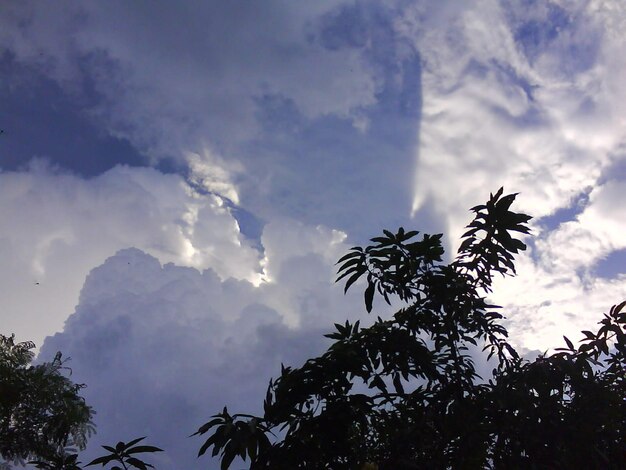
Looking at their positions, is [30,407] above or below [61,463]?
above

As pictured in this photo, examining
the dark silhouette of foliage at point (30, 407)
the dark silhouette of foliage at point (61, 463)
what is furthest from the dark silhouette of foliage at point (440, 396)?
the dark silhouette of foliage at point (30, 407)

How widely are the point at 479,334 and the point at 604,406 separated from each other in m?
1.21

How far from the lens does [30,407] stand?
14.2m

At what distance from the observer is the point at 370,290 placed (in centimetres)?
525

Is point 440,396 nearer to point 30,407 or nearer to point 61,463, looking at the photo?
point 61,463

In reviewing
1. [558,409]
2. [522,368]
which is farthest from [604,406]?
[522,368]

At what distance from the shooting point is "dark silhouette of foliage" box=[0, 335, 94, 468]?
13375 mm

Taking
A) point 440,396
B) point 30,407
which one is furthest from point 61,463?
point 30,407

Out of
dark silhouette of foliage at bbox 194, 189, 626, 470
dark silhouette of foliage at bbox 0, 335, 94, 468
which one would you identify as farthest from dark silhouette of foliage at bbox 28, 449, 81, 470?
dark silhouette of foliage at bbox 0, 335, 94, 468

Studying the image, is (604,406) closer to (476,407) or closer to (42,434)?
(476,407)

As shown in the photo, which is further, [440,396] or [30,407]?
[30,407]

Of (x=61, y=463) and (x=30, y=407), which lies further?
(x=30, y=407)

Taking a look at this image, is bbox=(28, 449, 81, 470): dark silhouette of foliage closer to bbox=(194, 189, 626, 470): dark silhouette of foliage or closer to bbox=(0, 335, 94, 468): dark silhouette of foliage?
bbox=(194, 189, 626, 470): dark silhouette of foliage

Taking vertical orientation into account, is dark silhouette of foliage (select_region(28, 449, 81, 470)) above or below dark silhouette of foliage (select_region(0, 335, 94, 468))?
below
